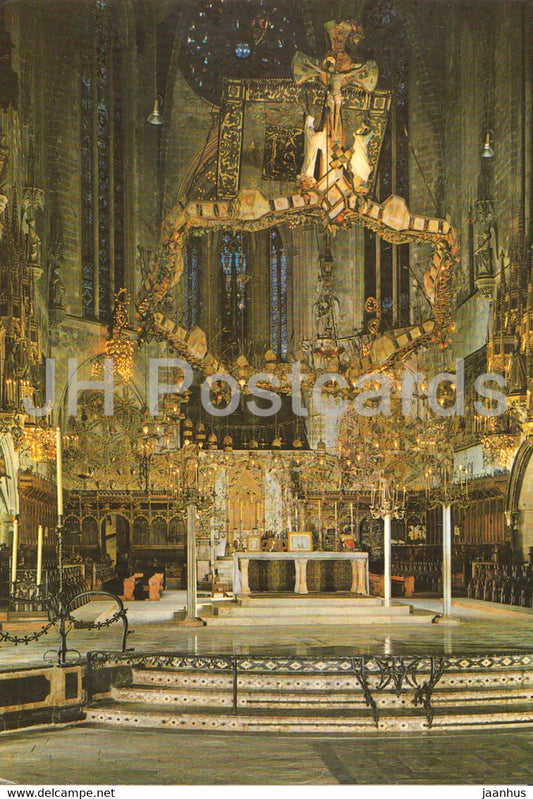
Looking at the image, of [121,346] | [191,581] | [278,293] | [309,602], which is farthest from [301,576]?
[278,293]

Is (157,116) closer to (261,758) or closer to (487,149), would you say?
(487,149)

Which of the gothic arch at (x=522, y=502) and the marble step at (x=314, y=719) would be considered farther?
the gothic arch at (x=522, y=502)

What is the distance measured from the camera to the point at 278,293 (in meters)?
38.2

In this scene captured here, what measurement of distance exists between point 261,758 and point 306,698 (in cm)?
191

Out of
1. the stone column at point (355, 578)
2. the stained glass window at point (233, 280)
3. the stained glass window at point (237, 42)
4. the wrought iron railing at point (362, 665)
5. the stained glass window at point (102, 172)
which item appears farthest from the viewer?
the stained glass window at point (233, 280)

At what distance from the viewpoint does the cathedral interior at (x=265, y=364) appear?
10.9 metres

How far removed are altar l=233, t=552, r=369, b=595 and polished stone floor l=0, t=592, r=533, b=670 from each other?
2.18 metres

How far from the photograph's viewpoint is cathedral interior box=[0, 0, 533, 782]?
10875 mm

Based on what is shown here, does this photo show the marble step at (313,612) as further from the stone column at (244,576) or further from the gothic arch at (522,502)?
the gothic arch at (522,502)

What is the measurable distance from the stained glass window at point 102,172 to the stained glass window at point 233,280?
19.3 ft

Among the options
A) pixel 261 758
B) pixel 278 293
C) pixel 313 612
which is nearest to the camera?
pixel 261 758

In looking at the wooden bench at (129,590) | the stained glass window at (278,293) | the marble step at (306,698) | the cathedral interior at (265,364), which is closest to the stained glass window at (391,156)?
the cathedral interior at (265,364)

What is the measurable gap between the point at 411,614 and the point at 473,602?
381 centimetres

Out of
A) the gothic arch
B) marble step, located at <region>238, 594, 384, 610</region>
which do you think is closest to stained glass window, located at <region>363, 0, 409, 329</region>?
the gothic arch
